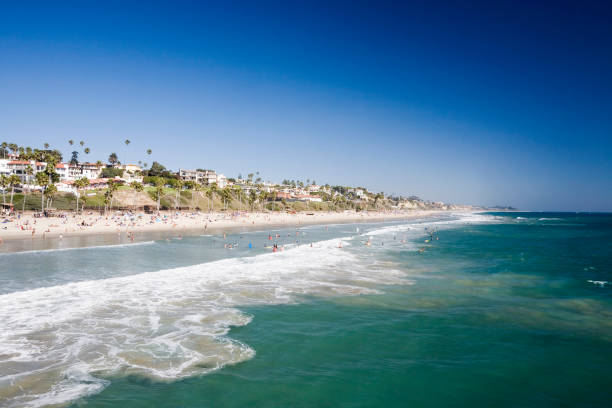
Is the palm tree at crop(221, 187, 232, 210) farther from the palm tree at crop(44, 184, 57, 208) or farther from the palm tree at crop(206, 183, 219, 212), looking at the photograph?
the palm tree at crop(44, 184, 57, 208)

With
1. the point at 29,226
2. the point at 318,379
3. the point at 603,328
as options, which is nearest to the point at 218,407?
the point at 318,379

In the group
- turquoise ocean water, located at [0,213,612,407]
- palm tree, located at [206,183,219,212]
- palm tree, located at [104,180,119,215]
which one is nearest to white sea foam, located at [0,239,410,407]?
→ turquoise ocean water, located at [0,213,612,407]

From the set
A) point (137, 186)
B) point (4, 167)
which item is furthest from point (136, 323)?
point (4, 167)

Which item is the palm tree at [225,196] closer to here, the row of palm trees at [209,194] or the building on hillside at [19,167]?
the row of palm trees at [209,194]

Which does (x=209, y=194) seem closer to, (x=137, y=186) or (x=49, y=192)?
(x=137, y=186)

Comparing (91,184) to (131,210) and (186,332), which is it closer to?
(131,210)

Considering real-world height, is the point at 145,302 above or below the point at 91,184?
below

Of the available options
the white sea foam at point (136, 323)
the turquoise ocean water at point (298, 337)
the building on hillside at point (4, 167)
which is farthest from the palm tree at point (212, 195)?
the white sea foam at point (136, 323)
